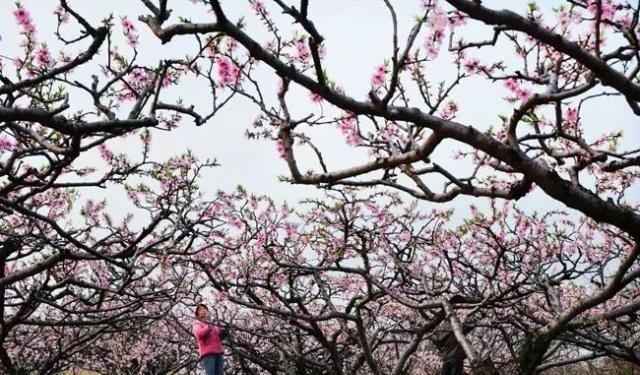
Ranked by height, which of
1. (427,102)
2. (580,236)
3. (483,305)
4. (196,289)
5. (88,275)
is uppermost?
(88,275)

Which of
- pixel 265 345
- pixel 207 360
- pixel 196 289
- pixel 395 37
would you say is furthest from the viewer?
pixel 265 345

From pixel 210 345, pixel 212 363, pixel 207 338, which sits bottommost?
pixel 212 363

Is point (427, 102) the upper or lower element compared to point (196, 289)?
lower

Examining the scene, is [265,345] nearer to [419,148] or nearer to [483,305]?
[483,305]

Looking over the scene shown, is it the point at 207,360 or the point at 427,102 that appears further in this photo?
the point at 207,360

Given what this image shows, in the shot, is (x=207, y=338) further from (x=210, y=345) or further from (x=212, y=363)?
(x=212, y=363)

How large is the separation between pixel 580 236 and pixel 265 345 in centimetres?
840

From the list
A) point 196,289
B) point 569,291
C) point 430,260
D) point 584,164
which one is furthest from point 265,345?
point 584,164

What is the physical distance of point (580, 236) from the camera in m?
10.8

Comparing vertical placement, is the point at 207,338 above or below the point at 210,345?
above

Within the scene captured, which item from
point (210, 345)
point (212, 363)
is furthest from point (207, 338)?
point (212, 363)

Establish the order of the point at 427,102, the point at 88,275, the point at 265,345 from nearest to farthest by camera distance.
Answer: the point at 427,102 < the point at 88,275 < the point at 265,345

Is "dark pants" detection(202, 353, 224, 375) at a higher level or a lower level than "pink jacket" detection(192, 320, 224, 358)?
lower

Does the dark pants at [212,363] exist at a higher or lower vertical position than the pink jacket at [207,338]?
lower
